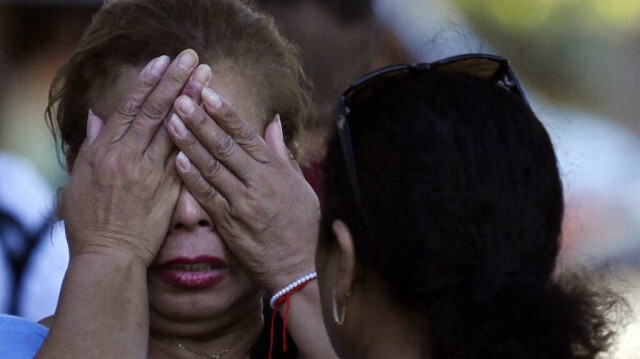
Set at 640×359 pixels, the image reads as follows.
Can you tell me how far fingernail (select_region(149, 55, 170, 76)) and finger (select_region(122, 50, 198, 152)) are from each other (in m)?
0.01

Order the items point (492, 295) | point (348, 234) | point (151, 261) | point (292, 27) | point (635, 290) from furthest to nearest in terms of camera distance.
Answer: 1. point (635, 290)
2. point (292, 27)
3. point (151, 261)
4. point (348, 234)
5. point (492, 295)

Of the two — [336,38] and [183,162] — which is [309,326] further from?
[336,38]

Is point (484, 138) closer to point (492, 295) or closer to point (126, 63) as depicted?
point (492, 295)

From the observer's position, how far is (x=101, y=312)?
64.2 inches

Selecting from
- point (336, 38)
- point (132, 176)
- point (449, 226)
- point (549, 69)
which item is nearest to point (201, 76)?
point (132, 176)

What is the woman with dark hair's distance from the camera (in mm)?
1143

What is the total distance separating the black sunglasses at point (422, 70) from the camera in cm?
129

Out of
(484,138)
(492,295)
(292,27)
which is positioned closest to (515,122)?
(484,138)

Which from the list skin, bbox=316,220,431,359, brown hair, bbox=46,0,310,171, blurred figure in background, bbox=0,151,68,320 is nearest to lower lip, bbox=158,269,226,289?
brown hair, bbox=46,0,310,171

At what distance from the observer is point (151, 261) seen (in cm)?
176

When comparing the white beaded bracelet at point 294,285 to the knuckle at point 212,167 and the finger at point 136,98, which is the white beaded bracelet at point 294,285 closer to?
the knuckle at point 212,167

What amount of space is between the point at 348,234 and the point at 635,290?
2552mm

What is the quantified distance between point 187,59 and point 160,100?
90 mm

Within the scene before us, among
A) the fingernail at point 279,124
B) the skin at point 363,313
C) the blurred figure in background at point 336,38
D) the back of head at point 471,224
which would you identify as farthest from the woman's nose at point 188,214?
the blurred figure in background at point 336,38
